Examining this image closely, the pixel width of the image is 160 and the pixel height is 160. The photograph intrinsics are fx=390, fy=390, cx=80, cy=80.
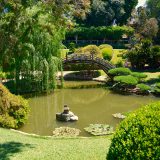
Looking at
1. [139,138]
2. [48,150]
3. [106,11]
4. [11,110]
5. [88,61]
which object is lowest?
[48,150]

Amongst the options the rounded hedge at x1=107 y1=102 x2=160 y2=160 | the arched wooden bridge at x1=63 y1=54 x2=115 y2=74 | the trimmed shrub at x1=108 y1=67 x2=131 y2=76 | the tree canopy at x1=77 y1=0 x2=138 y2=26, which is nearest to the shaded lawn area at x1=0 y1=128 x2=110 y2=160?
the rounded hedge at x1=107 y1=102 x2=160 y2=160

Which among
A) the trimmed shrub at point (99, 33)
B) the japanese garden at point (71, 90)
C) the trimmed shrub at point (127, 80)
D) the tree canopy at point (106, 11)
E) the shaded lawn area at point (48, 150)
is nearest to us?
the japanese garden at point (71, 90)

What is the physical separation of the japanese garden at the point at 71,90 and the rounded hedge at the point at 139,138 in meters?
0.02

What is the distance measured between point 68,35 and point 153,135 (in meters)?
53.4

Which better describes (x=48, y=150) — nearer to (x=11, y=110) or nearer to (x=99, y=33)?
(x=11, y=110)

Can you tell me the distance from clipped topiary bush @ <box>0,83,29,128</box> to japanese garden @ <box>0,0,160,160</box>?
5cm

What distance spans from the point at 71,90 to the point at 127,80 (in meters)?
4.60

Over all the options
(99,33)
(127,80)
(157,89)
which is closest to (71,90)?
(127,80)

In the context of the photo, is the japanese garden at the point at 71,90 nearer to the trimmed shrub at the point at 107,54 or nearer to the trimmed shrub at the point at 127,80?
the trimmed shrub at the point at 127,80

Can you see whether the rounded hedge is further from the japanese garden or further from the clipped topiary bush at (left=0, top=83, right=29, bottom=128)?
the clipped topiary bush at (left=0, top=83, right=29, bottom=128)

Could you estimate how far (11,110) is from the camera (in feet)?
62.8

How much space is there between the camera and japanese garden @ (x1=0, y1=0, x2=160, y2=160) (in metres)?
7.50

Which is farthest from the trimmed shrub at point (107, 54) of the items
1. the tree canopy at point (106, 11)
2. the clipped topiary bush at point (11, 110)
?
the clipped topiary bush at point (11, 110)

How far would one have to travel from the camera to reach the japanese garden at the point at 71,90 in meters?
7.50
